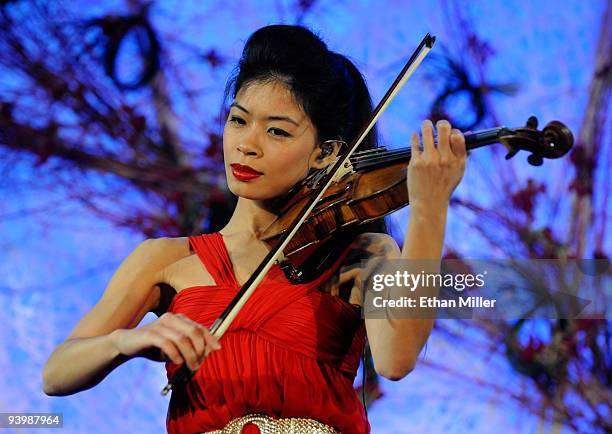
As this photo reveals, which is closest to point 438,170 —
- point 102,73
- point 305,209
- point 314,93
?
point 305,209

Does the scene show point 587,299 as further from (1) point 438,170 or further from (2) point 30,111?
(2) point 30,111

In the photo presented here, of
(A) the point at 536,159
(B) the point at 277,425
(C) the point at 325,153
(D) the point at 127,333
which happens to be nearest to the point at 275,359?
(B) the point at 277,425

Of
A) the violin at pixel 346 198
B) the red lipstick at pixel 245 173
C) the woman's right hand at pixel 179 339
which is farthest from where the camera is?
the red lipstick at pixel 245 173

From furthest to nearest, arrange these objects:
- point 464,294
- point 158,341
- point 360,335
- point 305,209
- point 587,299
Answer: point 587,299 < point 464,294 < point 360,335 < point 305,209 < point 158,341

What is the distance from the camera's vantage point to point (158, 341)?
1.11 metres

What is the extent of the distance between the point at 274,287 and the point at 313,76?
316 mm

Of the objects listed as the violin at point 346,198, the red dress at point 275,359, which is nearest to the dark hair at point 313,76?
the violin at point 346,198

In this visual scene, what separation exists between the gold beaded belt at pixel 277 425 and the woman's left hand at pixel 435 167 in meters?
0.34

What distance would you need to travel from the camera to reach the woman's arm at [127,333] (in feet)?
3.60

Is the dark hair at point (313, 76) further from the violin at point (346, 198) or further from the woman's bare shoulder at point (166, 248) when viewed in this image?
the woman's bare shoulder at point (166, 248)

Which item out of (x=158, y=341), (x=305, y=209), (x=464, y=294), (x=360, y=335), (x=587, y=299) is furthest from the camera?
(x=587, y=299)

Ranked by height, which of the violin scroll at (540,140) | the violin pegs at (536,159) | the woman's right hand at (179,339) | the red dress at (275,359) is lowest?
the woman's right hand at (179,339)

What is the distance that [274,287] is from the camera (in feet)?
4.58

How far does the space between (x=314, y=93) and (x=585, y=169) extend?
38.7 inches
